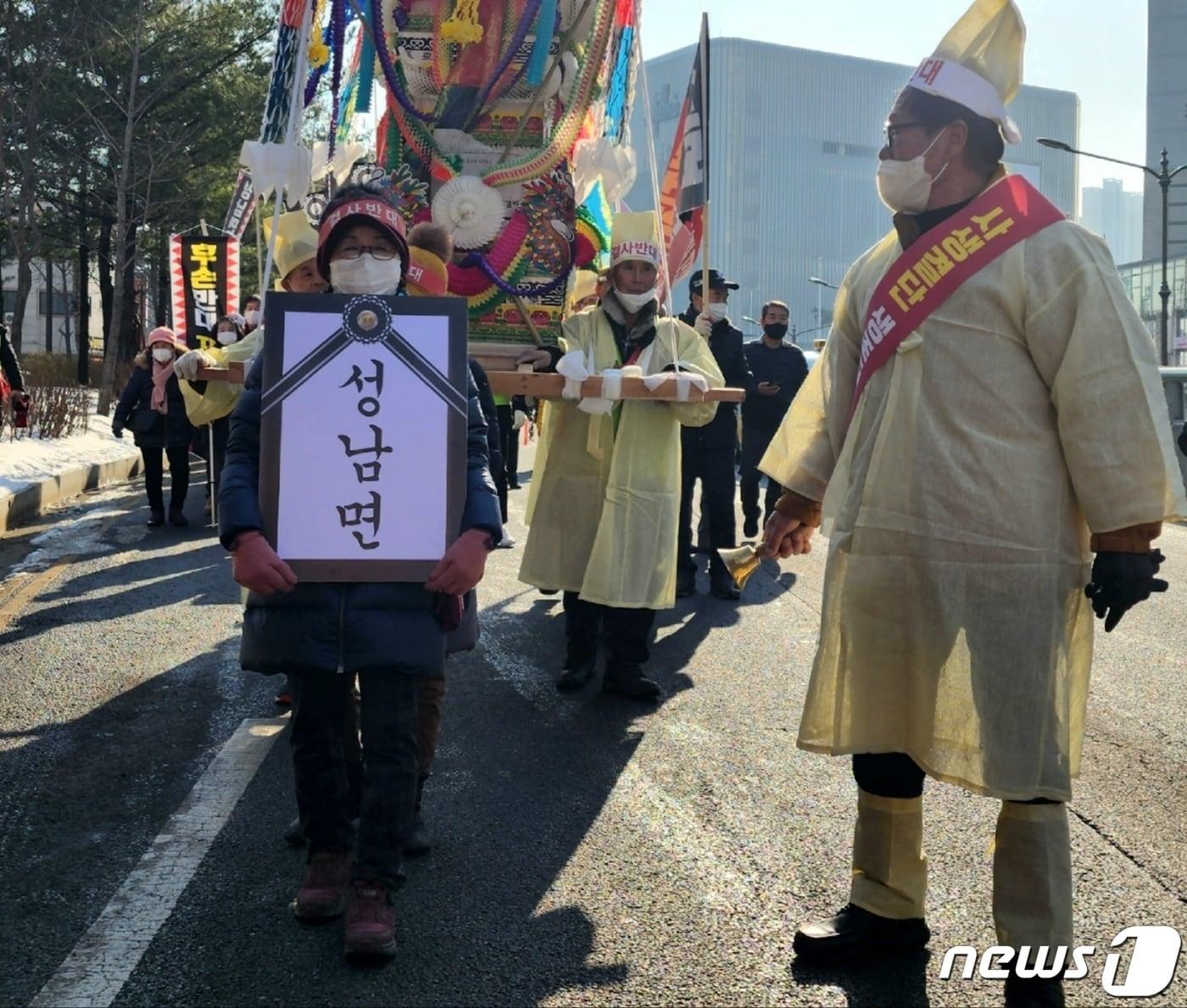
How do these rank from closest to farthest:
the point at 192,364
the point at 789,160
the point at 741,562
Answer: the point at 741,562
the point at 192,364
the point at 789,160

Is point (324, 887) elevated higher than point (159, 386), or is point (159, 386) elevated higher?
point (159, 386)

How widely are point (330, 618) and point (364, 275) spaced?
2.93 ft

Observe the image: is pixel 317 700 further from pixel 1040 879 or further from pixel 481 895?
pixel 1040 879

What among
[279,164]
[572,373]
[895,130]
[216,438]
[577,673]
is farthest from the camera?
[216,438]

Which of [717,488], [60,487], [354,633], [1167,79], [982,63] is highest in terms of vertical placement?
[1167,79]

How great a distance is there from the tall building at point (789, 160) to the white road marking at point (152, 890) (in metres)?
116

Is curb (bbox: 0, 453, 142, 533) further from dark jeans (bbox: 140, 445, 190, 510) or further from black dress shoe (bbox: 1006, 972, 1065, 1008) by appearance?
black dress shoe (bbox: 1006, 972, 1065, 1008)

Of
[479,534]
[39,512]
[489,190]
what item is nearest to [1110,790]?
[479,534]

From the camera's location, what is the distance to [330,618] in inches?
132

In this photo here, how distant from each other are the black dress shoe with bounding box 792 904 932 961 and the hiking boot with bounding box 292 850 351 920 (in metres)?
1.13

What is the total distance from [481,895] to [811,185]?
130 meters

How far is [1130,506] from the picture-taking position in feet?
9.89

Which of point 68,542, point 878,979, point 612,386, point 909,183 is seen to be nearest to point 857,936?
point 878,979

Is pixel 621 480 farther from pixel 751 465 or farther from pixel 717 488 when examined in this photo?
pixel 751 465
